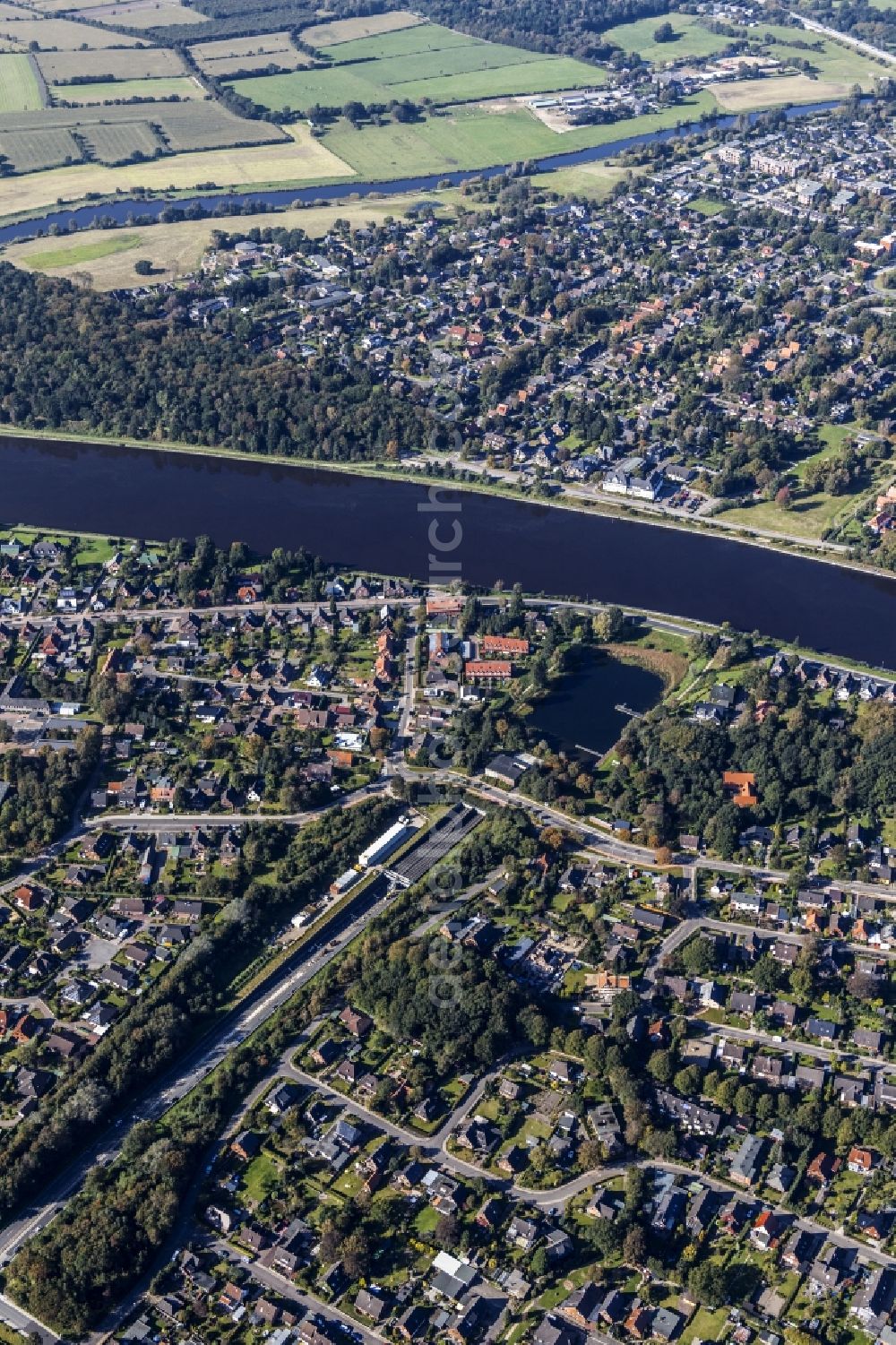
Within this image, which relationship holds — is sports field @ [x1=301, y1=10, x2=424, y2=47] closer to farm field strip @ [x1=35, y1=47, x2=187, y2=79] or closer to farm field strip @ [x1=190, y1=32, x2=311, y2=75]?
farm field strip @ [x1=190, y1=32, x2=311, y2=75]

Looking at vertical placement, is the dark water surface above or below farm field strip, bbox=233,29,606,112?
below

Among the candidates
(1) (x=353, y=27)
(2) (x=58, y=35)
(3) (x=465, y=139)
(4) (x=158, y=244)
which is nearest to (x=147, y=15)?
(2) (x=58, y=35)

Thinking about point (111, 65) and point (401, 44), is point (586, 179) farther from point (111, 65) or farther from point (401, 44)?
point (111, 65)

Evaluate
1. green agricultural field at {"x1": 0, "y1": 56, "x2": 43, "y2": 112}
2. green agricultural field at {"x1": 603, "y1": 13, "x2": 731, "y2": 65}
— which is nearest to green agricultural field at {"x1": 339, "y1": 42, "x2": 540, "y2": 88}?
green agricultural field at {"x1": 603, "y1": 13, "x2": 731, "y2": 65}

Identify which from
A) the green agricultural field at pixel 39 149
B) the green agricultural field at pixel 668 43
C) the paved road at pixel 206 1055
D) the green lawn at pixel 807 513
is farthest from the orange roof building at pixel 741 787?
the green agricultural field at pixel 668 43

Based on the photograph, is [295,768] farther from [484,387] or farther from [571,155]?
[571,155]

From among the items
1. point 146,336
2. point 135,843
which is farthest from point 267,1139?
point 146,336
